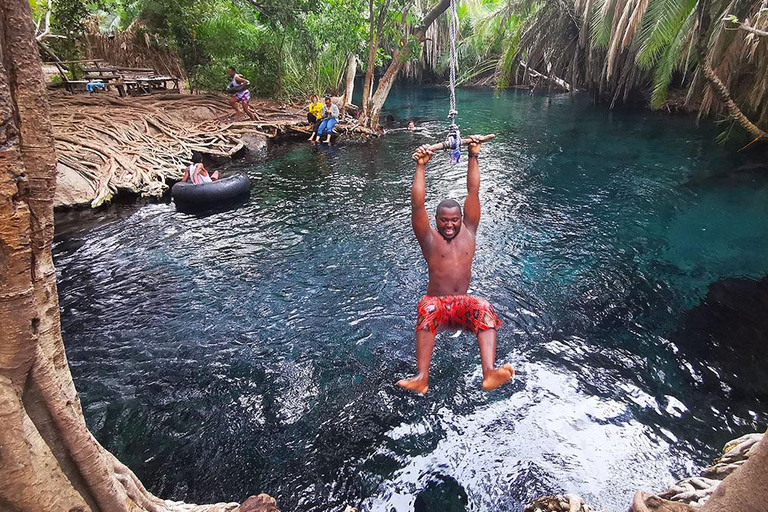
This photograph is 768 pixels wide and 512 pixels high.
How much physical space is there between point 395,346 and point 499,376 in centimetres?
240

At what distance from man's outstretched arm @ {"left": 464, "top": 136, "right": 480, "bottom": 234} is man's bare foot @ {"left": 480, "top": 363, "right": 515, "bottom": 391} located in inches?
56.4

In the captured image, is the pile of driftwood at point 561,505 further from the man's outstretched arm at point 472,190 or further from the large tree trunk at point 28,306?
the large tree trunk at point 28,306

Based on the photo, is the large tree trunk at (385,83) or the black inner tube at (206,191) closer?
the black inner tube at (206,191)

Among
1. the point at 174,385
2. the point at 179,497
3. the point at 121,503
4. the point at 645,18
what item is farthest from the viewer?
the point at 645,18

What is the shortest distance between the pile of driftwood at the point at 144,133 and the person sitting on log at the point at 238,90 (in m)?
0.48

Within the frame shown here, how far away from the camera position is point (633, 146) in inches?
583

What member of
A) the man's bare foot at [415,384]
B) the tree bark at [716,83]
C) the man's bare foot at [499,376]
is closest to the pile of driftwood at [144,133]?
the man's bare foot at [415,384]

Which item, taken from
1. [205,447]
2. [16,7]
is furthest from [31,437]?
[205,447]

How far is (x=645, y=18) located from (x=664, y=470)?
13409mm

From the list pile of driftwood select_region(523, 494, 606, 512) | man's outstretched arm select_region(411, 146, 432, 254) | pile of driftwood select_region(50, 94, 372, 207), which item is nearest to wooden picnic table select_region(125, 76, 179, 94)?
pile of driftwood select_region(50, 94, 372, 207)

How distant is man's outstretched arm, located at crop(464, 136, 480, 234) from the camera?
13.6ft

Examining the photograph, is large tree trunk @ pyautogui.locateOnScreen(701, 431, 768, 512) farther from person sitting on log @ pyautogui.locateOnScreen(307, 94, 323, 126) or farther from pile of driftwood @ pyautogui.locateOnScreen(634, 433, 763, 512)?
person sitting on log @ pyautogui.locateOnScreen(307, 94, 323, 126)

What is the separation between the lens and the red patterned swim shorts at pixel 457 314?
4.07 metres

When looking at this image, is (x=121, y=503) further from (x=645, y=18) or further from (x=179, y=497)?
(x=645, y=18)
